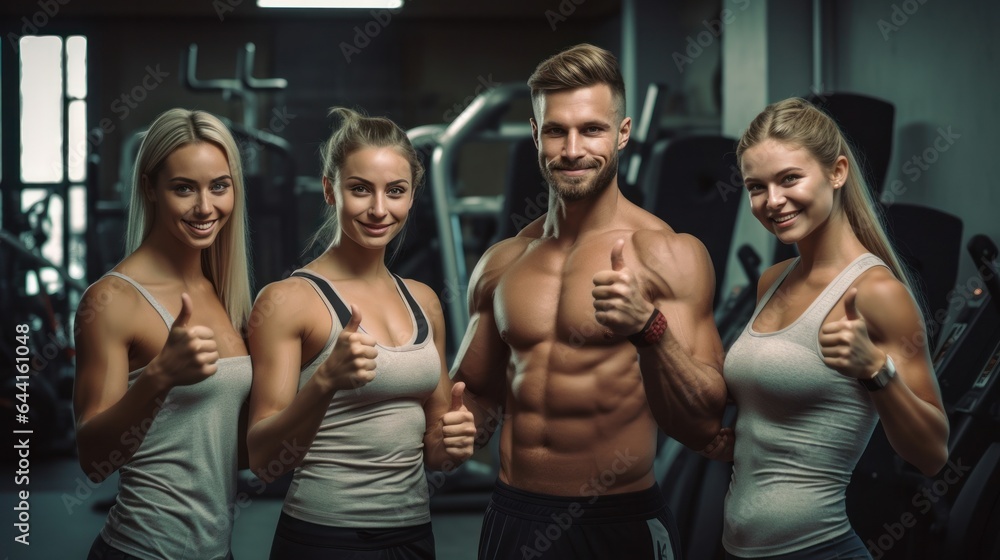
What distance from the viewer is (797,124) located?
194 centimetres

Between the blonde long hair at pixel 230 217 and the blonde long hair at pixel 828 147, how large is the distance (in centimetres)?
106

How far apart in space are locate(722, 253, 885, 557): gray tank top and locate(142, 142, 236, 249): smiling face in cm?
111

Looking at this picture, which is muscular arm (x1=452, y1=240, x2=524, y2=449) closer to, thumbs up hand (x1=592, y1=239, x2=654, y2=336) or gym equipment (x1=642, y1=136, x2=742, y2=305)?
thumbs up hand (x1=592, y1=239, x2=654, y2=336)

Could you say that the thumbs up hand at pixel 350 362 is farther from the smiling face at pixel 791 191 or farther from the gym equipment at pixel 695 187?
the gym equipment at pixel 695 187

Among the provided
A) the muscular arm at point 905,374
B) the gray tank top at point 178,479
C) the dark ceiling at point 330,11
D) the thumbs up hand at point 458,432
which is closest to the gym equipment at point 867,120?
the muscular arm at point 905,374

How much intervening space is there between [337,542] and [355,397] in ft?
0.95

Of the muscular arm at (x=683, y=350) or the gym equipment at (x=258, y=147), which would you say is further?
the gym equipment at (x=258, y=147)

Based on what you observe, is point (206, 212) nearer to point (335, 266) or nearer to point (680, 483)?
point (335, 266)

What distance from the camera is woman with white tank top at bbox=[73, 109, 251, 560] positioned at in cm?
180

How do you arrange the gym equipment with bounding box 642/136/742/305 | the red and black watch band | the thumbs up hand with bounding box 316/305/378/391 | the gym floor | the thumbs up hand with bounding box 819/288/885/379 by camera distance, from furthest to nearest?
the gym floor < the gym equipment with bounding box 642/136/742/305 < the red and black watch band < the thumbs up hand with bounding box 316/305/378/391 < the thumbs up hand with bounding box 819/288/885/379

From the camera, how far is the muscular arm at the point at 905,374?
Answer: 1.76 m

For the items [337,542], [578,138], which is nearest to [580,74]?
[578,138]

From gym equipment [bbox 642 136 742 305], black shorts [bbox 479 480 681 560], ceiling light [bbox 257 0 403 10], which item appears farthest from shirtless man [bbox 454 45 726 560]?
ceiling light [bbox 257 0 403 10]

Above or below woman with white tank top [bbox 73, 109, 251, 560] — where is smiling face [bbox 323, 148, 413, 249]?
above
